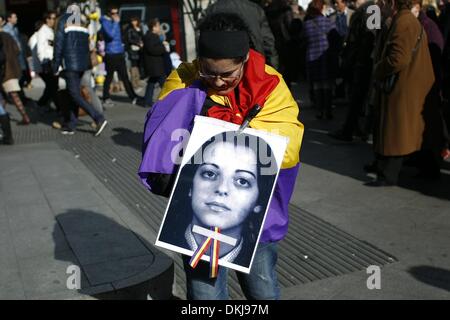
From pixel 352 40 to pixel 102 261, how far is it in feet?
16.6

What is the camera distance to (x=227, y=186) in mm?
2295

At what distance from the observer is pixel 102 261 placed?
12.9 feet

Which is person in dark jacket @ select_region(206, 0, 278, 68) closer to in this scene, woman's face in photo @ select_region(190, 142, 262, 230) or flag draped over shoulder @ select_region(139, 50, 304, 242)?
flag draped over shoulder @ select_region(139, 50, 304, 242)

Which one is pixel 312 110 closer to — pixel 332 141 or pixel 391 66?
pixel 332 141

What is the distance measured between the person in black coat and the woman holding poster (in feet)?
29.1

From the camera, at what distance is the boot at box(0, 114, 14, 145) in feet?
26.9

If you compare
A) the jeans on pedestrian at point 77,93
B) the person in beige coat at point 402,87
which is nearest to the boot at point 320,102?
the jeans on pedestrian at point 77,93

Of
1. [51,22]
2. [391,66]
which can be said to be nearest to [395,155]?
[391,66]

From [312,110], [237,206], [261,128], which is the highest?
[261,128]

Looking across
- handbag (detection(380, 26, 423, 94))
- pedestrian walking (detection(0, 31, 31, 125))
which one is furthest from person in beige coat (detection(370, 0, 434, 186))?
pedestrian walking (detection(0, 31, 31, 125))

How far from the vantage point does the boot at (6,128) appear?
8195 mm

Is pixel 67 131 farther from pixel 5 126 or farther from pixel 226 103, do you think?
pixel 226 103

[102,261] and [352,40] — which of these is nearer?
[102,261]
